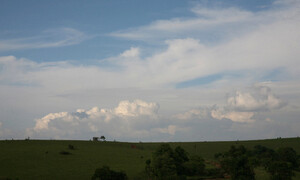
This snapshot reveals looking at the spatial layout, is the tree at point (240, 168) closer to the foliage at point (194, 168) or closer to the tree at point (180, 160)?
the foliage at point (194, 168)

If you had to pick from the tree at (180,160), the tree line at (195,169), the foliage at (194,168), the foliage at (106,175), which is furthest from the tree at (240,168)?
the foliage at (106,175)

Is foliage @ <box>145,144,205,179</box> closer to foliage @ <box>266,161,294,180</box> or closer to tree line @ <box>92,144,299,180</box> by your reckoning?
tree line @ <box>92,144,299,180</box>

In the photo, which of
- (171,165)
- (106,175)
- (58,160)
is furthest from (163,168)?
(58,160)

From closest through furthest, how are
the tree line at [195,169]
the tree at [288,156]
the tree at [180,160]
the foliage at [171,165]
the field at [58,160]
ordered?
the tree line at [195,169], the foliage at [171,165], the field at [58,160], the tree at [180,160], the tree at [288,156]

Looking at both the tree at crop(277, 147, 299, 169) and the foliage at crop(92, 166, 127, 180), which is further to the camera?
the tree at crop(277, 147, 299, 169)

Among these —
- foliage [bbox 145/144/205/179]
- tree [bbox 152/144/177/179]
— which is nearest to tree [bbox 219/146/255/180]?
foliage [bbox 145/144/205/179]

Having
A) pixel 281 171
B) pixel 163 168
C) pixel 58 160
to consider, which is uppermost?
pixel 58 160

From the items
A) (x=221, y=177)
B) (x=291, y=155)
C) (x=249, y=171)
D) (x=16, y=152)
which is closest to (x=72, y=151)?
(x=16, y=152)

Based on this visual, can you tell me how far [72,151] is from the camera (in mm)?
121375

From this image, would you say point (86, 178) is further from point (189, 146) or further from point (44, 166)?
point (189, 146)

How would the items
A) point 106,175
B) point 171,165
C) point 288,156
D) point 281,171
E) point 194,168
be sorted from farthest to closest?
point 288,156 < point 194,168 < point 171,165 < point 281,171 < point 106,175

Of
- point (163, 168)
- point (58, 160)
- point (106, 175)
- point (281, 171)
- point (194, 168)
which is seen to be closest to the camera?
point (106, 175)

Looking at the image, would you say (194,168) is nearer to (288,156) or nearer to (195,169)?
(195,169)

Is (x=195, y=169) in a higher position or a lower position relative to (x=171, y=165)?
lower
